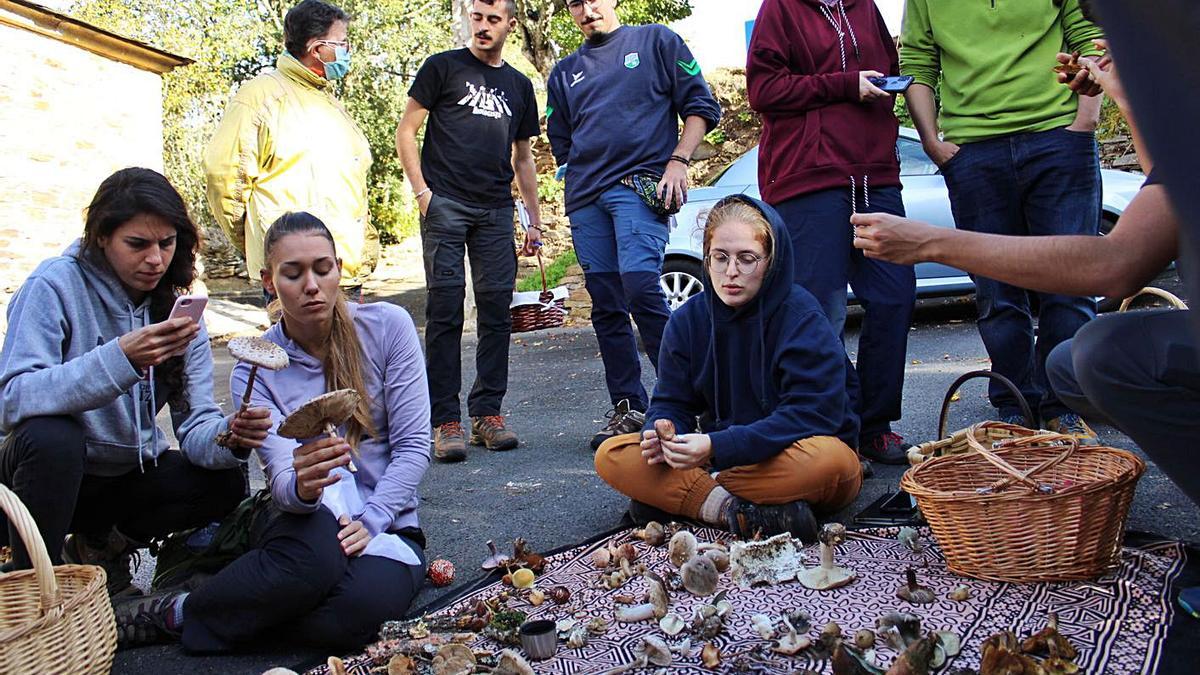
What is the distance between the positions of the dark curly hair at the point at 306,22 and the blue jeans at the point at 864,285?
7.37 feet

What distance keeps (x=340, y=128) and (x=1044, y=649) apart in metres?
3.60

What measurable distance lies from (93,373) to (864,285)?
2.84 m

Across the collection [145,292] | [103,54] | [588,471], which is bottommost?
[588,471]

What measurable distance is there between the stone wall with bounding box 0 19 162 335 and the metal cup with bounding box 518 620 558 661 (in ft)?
36.7

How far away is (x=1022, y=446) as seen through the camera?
9.04 ft

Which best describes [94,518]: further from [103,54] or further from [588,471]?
[103,54]

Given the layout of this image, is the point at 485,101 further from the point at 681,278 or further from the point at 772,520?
the point at 681,278

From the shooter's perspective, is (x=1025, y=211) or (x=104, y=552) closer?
(x=104, y=552)

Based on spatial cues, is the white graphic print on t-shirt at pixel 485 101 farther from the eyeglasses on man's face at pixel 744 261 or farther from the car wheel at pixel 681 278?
the car wheel at pixel 681 278

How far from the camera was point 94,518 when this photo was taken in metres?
2.95

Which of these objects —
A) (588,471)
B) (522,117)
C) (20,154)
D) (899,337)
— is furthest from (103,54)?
(899,337)

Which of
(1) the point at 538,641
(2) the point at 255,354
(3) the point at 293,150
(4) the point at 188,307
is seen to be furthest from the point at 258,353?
(3) the point at 293,150

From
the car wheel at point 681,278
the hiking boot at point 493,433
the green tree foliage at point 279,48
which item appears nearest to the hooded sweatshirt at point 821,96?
the hiking boot at point 493,433

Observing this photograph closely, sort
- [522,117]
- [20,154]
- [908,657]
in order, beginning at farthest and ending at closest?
[20,154], [522,117], [908,657]
